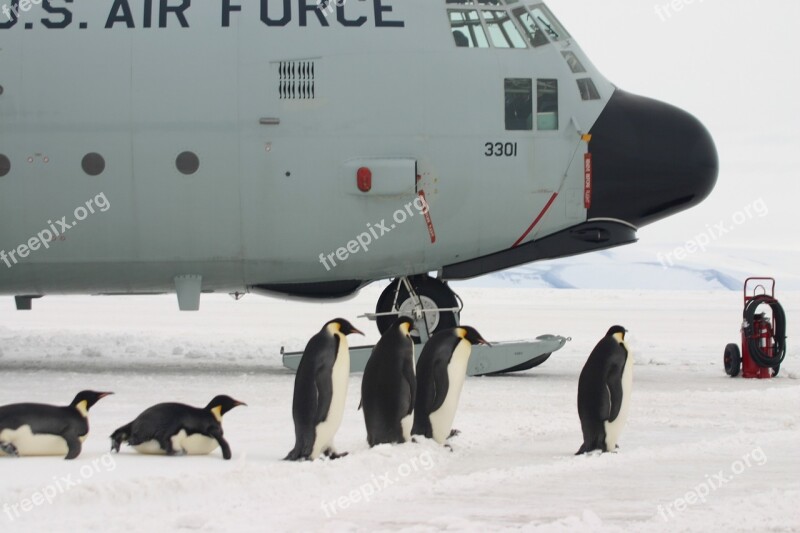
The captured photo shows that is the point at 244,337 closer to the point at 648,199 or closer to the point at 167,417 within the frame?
the point at 648,199

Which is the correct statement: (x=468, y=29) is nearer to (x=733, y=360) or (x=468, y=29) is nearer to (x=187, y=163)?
(x=187, y=163)

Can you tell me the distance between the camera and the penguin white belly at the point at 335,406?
752 centimetres

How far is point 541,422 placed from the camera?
9.90 metres

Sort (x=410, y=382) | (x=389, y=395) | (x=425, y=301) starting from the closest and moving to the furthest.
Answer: (x=389, y=395) → (x=410, y=382) → (x=425, y=301)

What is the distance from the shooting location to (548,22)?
1493 cm

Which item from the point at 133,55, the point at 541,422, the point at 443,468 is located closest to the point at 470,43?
the point at 133,55

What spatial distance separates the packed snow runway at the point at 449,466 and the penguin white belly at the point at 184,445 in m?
0.10

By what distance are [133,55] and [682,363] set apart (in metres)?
8.30
